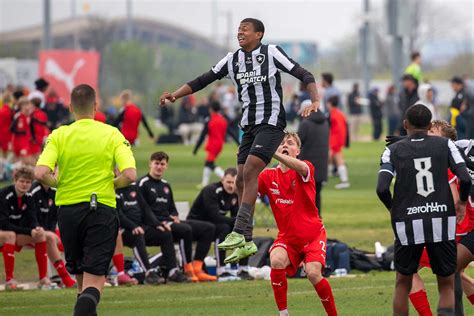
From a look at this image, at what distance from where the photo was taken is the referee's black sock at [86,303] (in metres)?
9.99

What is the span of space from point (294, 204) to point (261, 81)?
1.18m

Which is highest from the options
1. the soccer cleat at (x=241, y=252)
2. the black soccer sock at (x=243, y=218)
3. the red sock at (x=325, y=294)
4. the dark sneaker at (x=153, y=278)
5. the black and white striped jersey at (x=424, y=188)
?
the black and white striped jersey at (x=424, y=188)

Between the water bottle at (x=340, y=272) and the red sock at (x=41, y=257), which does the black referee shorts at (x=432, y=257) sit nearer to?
the water bottle at (x=340, y=272)

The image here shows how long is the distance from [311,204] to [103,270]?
8.05 feet

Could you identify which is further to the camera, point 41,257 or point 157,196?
point 157,196

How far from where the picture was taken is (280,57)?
11742mm

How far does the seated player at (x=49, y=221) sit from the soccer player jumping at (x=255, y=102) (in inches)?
174

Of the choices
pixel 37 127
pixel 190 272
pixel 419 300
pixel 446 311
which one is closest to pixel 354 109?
pixel 37 127

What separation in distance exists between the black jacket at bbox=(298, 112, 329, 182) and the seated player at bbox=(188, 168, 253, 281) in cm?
437

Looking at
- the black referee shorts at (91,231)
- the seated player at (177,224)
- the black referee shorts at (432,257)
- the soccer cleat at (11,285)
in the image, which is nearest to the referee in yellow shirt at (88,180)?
the black referee shorts at (91,231)

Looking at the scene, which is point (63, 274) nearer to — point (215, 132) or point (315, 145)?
point (315, 145)

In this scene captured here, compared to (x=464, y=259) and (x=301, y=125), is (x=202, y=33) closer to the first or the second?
(x=301, y=125)

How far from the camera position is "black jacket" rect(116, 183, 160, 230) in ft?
54.3

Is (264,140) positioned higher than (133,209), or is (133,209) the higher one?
(264,140)
